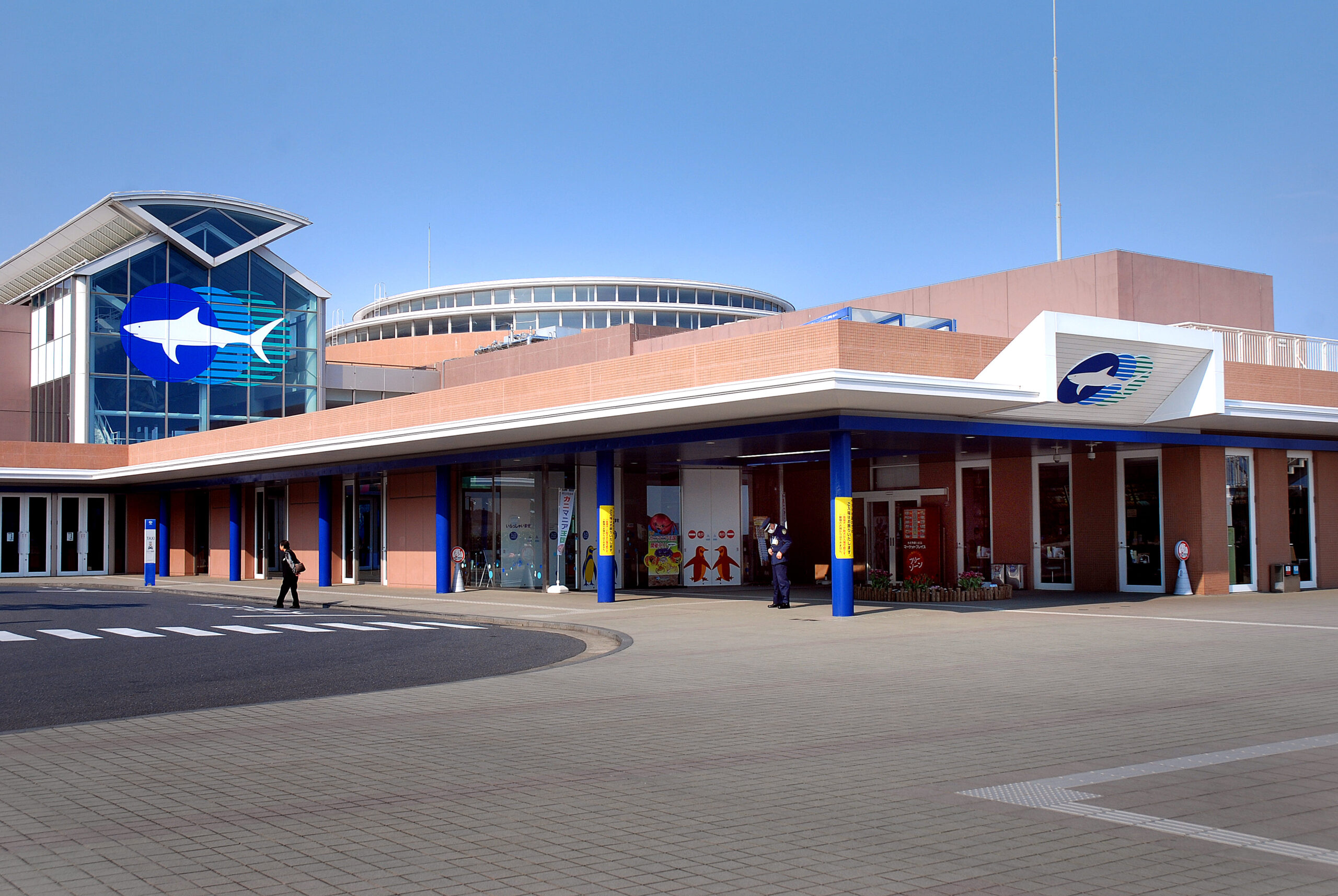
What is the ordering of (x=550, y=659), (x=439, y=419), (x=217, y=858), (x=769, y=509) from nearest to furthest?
(x=217, y=858) < (x=550, y=659) < (x=439, y=419) < (x=769, y=509)

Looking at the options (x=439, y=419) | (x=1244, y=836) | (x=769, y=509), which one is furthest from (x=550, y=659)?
(x=769, y=509)

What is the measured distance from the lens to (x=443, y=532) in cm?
2877

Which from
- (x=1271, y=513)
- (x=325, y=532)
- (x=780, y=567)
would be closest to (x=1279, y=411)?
(x=1271, y=513)

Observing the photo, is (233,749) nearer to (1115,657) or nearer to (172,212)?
(1115,657)

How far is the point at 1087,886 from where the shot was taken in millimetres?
5141

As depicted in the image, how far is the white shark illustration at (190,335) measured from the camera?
43.4 meters

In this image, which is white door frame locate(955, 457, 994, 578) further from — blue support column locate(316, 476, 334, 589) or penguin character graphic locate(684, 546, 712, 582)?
blue support column locate(316, 476, 334, 589)

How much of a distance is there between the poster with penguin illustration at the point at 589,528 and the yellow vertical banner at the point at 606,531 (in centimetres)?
443

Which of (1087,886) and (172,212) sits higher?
(172,212)

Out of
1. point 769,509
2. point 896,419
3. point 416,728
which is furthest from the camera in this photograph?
point 769,509

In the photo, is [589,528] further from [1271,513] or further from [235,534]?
[1271,513]

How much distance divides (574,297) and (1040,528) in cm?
4780

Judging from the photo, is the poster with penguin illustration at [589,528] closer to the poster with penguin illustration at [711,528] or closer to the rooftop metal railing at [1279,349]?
the poster with penguin illustration at [711,528]

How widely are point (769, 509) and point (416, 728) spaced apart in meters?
22.2
